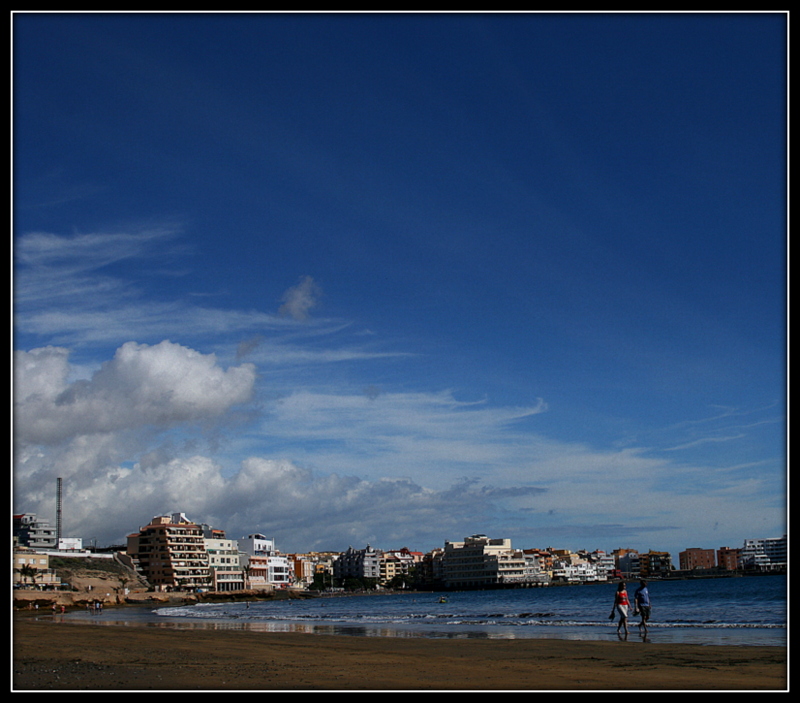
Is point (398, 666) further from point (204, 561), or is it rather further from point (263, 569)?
point (263, 569)

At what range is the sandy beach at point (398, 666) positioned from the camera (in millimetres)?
13352

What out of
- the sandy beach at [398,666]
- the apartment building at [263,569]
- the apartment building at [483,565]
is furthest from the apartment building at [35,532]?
the sandy beach at [398,666]

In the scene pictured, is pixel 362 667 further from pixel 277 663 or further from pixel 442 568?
pixel 442 568

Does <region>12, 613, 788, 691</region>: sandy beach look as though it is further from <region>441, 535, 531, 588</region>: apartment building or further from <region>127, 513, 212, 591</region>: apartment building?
<region>441, 535, 531, 588</region>: apartment building

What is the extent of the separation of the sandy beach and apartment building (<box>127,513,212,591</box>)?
141118mm

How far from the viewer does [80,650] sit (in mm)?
→ 20438

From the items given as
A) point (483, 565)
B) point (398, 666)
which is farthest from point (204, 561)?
point (398, 666)

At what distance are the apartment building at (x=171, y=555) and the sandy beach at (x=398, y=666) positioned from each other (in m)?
141

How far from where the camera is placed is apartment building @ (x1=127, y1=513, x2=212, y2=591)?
15338cm

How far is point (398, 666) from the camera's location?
1681cm

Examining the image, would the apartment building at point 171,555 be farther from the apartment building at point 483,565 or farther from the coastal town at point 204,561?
the apartment building at point 483,565

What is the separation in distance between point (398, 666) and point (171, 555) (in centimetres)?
15184

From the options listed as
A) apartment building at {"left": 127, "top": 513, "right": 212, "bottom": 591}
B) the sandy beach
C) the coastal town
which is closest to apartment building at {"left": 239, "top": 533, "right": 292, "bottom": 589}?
the coastal town
